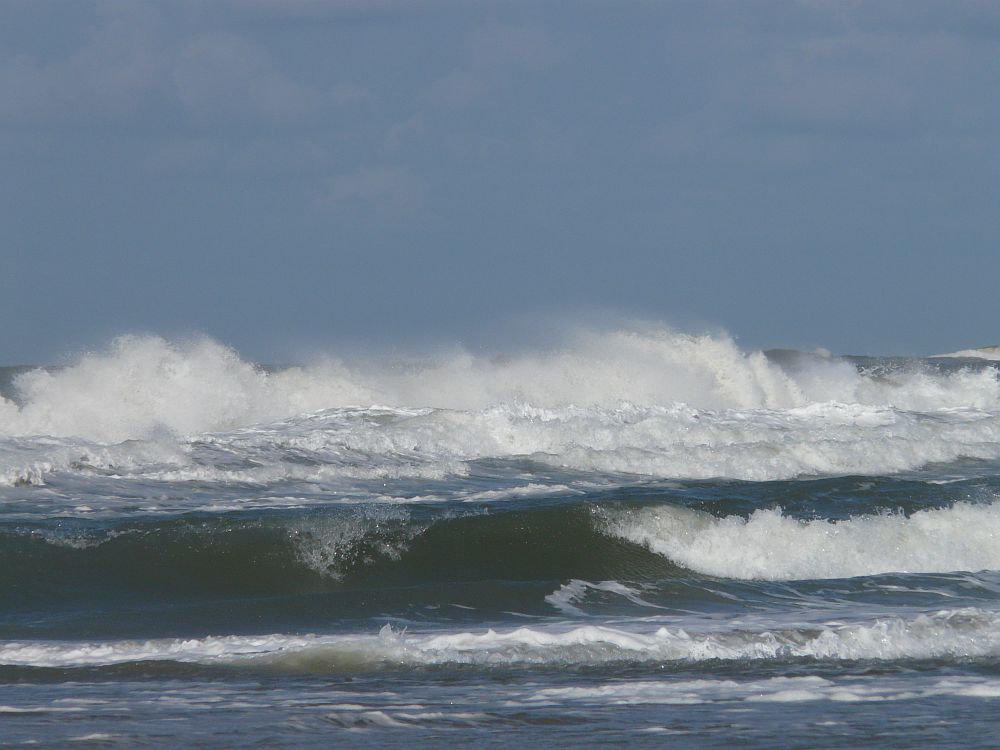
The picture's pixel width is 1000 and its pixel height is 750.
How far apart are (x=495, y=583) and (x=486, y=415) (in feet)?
36.1

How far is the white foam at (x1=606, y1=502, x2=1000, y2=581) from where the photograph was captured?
1060 centimetres

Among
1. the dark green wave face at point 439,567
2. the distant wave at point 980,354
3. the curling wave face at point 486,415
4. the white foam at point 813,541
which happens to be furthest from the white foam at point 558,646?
the distant wave at point 980,354

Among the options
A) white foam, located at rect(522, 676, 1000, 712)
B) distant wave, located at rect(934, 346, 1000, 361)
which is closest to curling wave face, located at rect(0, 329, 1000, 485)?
white foam, located at rect(522, 676, 1000, 712)

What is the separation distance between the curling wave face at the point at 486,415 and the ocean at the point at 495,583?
106 millimetres

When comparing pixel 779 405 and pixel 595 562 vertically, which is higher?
pixel 779 405

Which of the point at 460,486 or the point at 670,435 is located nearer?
the point at 460,486

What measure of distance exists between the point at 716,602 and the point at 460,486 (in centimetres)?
620

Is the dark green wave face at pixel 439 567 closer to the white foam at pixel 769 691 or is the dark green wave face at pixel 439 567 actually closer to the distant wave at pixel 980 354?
the white foam at pixel 769 691

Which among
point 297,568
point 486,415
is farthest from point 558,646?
point 486,415

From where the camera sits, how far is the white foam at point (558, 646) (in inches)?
278

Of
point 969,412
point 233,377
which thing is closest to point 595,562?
point 233,377

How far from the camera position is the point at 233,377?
2417cm

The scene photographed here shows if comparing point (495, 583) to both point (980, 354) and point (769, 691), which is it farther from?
point (980, 354)

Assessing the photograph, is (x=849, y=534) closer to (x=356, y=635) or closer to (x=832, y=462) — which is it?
(x=356, y=635)
